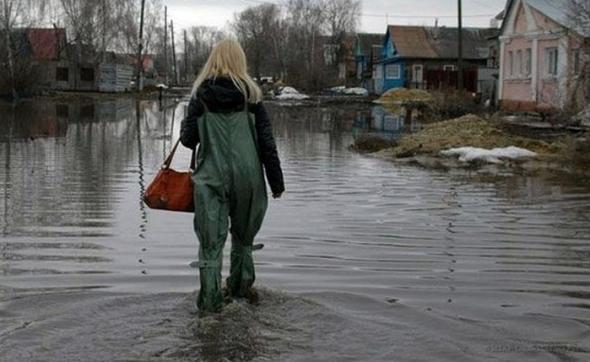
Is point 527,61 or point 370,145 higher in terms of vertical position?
point 527,61

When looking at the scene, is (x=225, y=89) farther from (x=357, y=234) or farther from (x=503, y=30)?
(x=503, y=30)

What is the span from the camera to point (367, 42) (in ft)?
350

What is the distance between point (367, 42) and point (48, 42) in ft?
137

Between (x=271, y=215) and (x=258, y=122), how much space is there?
5.26m

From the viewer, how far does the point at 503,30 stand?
1781 inches

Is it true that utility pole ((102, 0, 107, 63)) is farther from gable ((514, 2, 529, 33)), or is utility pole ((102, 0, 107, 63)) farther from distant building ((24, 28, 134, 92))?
gable ((514, 2, 529, 33))

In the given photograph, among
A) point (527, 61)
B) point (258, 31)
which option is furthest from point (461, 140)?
point (258, 31)

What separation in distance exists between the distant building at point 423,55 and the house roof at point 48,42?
29.6 meters

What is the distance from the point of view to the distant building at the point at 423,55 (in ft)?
257

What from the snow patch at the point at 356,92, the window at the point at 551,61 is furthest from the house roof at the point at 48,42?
the window at the point at 551,61

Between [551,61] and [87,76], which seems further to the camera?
[87,76]

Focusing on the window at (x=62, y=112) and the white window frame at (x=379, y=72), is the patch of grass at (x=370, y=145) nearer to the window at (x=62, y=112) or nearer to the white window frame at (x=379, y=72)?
the window at (x=62, y=112)

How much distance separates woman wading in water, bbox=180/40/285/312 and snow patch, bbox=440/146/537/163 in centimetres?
1333

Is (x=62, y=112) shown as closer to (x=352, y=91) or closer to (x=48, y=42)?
(x=48, y=42)
